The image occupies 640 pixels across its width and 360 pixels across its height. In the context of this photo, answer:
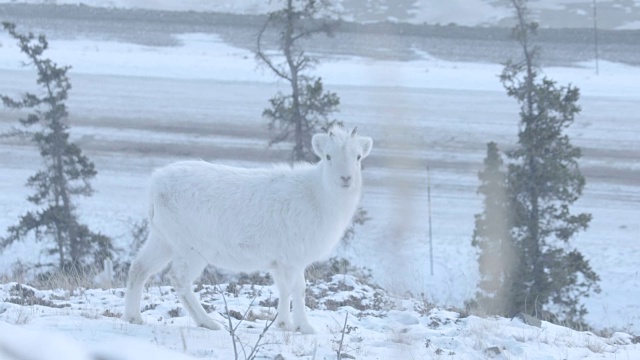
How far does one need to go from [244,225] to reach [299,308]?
0.83 meters

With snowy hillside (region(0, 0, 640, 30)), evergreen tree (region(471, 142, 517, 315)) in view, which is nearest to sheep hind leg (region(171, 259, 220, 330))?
evergreen tree (region(471, 142, 517, 315))

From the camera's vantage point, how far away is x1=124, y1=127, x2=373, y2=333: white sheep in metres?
8.08

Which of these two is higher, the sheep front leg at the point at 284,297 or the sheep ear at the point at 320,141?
the sheep ear at the point at 320,141

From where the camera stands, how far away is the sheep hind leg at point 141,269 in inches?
314

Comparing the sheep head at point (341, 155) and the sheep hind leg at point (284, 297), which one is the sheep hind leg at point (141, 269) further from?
the sheep head at point (341, 155)

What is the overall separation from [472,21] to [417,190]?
26.6 metres

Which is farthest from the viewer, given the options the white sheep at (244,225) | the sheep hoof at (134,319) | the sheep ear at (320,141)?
the sheep ear at (320,141)

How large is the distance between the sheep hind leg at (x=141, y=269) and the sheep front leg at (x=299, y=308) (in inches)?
43.2

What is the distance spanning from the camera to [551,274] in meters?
15.2

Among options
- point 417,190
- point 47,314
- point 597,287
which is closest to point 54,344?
point 47,314

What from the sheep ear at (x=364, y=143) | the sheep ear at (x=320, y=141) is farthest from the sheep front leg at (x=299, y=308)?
the sheep ear at (x=364, y=143)

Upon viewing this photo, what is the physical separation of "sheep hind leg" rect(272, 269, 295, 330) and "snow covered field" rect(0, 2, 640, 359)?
0.44 metres

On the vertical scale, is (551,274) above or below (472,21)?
below

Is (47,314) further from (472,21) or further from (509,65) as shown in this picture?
(472,21)
